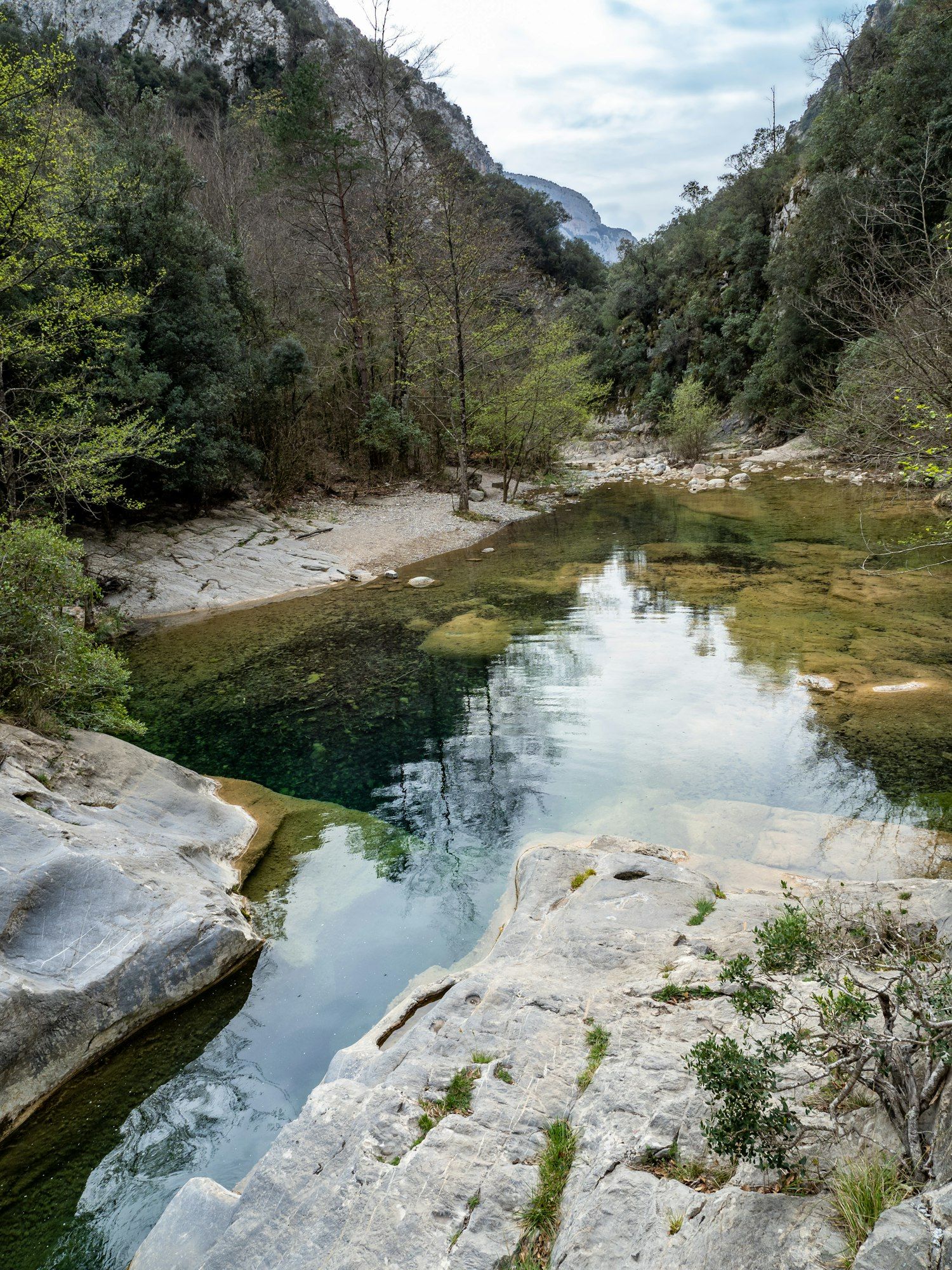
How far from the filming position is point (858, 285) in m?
12.0

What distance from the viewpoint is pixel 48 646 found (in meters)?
8.05

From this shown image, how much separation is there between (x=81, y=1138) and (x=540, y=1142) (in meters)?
3.30

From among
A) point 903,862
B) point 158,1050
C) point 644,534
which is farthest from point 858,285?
point 158,1050

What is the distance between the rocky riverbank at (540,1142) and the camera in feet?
8.42

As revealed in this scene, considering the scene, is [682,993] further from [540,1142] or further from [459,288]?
[459,288]

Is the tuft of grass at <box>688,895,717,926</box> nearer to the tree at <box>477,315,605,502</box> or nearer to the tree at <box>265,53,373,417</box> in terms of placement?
the tree at <box>477,315,605,502</box>

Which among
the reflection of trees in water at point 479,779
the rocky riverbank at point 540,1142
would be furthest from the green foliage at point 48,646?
the rocky riverbank at point 540,1142

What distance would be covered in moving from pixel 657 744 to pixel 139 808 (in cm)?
654

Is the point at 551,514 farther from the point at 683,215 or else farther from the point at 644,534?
the point at 683,215

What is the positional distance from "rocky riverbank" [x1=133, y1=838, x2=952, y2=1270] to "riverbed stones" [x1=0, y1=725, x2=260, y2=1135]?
5.76 feet

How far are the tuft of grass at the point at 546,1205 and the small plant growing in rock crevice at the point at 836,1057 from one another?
0.77m

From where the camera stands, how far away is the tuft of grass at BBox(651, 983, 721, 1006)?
445 centimetres

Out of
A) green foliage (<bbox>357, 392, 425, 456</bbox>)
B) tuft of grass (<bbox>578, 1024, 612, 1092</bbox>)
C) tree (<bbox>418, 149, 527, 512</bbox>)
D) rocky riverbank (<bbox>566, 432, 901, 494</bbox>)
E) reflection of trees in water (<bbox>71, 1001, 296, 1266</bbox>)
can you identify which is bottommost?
reflection of trees in water (<bbox>71, 1001, 296, 1266</bbox>)

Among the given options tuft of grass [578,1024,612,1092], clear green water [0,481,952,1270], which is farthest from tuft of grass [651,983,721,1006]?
clear green water [0,481,952,1270]
